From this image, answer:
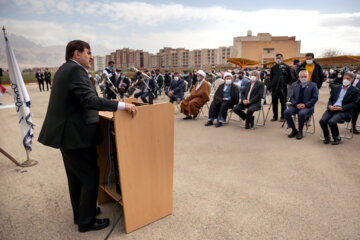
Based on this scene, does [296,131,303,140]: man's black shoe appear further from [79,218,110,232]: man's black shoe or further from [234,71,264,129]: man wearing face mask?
[79,218,110,232]: man's black shoe

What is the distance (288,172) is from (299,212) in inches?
47.3

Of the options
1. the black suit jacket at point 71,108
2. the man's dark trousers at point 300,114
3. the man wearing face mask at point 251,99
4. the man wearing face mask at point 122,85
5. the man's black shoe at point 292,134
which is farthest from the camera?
the man wearing face mask at point 122,85

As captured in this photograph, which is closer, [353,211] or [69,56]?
[69,56]

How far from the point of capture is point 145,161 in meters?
2.35

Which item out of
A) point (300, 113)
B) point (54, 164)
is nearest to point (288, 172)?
point (300, 113)

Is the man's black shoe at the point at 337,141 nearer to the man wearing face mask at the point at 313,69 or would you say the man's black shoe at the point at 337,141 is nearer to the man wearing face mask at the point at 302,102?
the man wearing face mask at the point at 302,102

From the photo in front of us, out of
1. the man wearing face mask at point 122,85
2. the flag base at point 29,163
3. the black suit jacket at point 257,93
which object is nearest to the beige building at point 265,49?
the man wearing face mask at point 122,85

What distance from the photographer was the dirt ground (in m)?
2.46

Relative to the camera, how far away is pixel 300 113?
566cm

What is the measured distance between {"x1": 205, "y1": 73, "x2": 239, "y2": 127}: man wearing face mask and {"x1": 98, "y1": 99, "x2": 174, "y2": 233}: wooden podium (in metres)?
4.88

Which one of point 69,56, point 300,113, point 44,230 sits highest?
point 69,56

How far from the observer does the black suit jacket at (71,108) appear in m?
2.03

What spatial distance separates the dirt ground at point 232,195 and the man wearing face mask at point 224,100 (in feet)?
6.41

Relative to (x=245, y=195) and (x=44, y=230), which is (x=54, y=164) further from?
(x=245, y=195)
